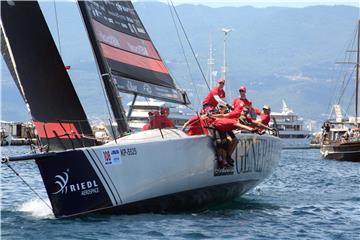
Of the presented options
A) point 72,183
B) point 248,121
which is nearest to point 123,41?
point 248,121

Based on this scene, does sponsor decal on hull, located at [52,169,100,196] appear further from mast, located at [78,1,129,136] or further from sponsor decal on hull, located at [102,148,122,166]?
mast, located at [78,1,129,136]

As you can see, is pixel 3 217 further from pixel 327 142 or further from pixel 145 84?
pixel 327 142

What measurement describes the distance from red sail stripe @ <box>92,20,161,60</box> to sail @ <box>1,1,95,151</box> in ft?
4.26

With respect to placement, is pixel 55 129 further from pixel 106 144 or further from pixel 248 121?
pixel 248 121

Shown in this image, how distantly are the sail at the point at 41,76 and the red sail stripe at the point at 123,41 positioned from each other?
1.30 m

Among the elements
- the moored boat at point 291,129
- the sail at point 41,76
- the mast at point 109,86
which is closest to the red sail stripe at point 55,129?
the sail at point 41,76

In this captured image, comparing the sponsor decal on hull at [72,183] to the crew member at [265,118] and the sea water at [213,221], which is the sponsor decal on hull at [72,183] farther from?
the crew member at [265,118]

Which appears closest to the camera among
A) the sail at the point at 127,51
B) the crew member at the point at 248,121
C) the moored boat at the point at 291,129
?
the sail at the point at 127,51

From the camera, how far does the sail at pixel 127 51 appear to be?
46.2 ft

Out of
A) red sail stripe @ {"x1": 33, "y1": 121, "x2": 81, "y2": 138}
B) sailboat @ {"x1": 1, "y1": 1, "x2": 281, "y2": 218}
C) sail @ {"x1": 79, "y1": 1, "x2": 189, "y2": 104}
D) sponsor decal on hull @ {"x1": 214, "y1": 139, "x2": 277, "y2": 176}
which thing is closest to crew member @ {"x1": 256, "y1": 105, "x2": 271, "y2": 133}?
sponsor decal on hull @ {"x1": 214, "y1": 139, "x2": 277, "y2": 176}

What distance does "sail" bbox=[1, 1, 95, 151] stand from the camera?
41.1 feet

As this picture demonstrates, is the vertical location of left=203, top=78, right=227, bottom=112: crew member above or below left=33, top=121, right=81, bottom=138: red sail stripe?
above

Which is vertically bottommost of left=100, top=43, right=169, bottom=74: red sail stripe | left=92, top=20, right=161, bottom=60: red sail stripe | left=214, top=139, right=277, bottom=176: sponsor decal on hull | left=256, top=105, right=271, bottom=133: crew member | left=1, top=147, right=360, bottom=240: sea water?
left=1, top=147, right=360, bottom=240: sea water

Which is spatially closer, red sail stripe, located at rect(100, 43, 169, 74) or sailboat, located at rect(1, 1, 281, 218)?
→ sailboat, located at rect(1, 1, 281, 218)
